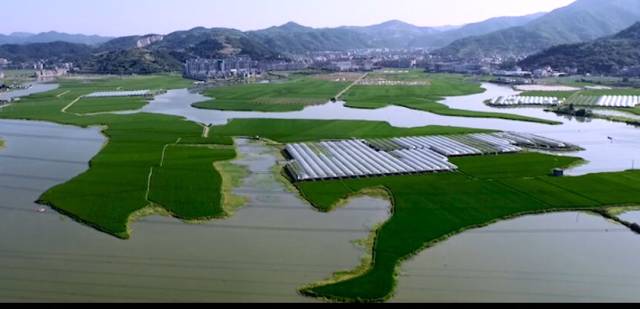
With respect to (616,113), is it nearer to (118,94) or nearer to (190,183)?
(190,183)

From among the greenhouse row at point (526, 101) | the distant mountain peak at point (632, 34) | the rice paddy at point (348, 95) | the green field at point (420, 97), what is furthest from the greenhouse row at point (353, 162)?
the distant mountain peak at point (632, 34)

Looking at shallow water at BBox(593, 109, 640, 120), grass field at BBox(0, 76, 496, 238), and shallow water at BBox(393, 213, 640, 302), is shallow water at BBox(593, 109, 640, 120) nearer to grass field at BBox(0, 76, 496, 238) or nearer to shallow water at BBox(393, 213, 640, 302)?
grass field at BBox(0, 76, 496, 238)

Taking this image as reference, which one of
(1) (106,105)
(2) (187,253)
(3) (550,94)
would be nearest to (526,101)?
(3) (550,94)

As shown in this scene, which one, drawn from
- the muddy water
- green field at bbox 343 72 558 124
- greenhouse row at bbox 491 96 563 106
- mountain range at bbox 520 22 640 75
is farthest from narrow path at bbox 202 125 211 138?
mountain range at bbox 520 22 640 75

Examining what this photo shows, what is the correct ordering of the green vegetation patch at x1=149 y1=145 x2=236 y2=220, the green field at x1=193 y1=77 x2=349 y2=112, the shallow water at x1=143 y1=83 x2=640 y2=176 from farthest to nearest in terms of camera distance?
the green field at x1=193 y1=77 x2=349 y2=112, the shallow water at x1=143 y1=83 x2=640 y2=176, the green vegetation patch at x1=149 y1=145 x2=236 y2=220

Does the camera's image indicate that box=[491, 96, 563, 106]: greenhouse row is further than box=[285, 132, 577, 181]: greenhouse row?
Yes

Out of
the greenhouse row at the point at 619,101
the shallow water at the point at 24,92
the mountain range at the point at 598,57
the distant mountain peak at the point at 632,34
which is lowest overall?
the shallow water at the point at 24,92

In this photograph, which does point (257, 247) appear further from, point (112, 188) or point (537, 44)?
point (537, 44)

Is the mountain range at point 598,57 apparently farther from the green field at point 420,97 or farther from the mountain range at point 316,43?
the mountain range at point 316,43
